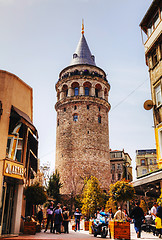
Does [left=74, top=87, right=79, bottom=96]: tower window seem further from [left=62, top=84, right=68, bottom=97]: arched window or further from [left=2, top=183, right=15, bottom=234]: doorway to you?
[left=2, top=183, right=15, bottom=234]: doorway

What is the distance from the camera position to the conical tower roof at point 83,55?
137 feet

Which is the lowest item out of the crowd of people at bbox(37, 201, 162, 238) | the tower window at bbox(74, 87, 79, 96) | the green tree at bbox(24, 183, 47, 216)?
the crowd of people at bbox(37, 201, 162, 238)

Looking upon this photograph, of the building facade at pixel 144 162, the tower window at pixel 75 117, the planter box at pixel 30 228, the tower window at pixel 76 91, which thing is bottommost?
the planter box at pixel 30 228

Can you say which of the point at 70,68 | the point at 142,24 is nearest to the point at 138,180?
the point at 142,24

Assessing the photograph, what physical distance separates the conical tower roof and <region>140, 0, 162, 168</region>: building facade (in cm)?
2459

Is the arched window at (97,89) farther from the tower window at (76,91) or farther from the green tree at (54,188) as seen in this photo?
the green tree at (54,188)

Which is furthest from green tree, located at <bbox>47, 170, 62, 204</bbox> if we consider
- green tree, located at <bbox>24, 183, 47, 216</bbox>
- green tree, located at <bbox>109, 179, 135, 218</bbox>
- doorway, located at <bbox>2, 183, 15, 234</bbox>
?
doorway, located at <bbox>2, 183, 15, 234</bbox>

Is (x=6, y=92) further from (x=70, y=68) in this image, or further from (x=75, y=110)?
(x=70, y=68)

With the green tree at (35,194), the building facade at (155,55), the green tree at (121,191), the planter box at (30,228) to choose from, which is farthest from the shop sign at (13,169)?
the building facade at (155,55)

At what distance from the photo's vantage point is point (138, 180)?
47.8 feet

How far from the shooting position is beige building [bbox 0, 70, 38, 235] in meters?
11.0

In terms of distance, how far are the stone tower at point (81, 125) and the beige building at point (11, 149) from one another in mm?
22768

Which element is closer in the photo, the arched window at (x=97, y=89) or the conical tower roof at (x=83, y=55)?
the arched window at (x=97, y=89)

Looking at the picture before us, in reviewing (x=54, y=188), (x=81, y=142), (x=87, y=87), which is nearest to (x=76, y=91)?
(x=87, y=87)
